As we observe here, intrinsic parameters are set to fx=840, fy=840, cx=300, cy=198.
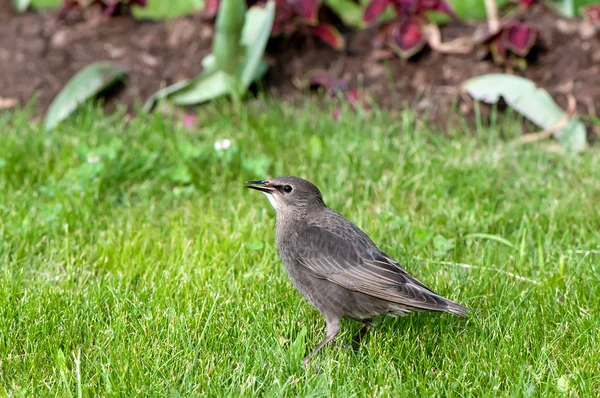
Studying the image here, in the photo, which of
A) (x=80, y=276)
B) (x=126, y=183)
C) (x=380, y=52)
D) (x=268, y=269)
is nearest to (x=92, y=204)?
(x=126, y=183)

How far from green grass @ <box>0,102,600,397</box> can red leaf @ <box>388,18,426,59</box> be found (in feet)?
2.40

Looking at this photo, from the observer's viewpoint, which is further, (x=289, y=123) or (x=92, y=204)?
(x=289, y=123)

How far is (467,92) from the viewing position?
23.1 feet

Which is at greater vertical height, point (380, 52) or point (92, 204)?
point (380, 52)

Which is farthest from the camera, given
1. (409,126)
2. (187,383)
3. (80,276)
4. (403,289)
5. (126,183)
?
(409,126)

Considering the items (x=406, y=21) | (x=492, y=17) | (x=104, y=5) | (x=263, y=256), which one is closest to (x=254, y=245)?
(x=263, y=256)

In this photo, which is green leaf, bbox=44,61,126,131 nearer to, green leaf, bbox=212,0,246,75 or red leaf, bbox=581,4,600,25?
green leaf, bbox=212,0,246,75

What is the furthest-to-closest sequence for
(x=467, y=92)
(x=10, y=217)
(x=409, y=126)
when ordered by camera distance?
(x=467, y=92)
(x=409, y=126)
(x=10, y=217)

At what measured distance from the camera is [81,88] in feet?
23.3

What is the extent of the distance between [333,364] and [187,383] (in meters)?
0.72

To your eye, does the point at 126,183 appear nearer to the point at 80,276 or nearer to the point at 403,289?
the point at 80,276

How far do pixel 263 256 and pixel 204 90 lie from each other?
91.5 inches

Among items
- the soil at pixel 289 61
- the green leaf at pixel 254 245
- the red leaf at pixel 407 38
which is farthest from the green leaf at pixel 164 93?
the green leaf at pixel 254 245


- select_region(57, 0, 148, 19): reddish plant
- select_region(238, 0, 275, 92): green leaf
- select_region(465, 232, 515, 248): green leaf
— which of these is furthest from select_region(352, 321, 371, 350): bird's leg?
select_region(57, 0, 148, 19): reddish plant
